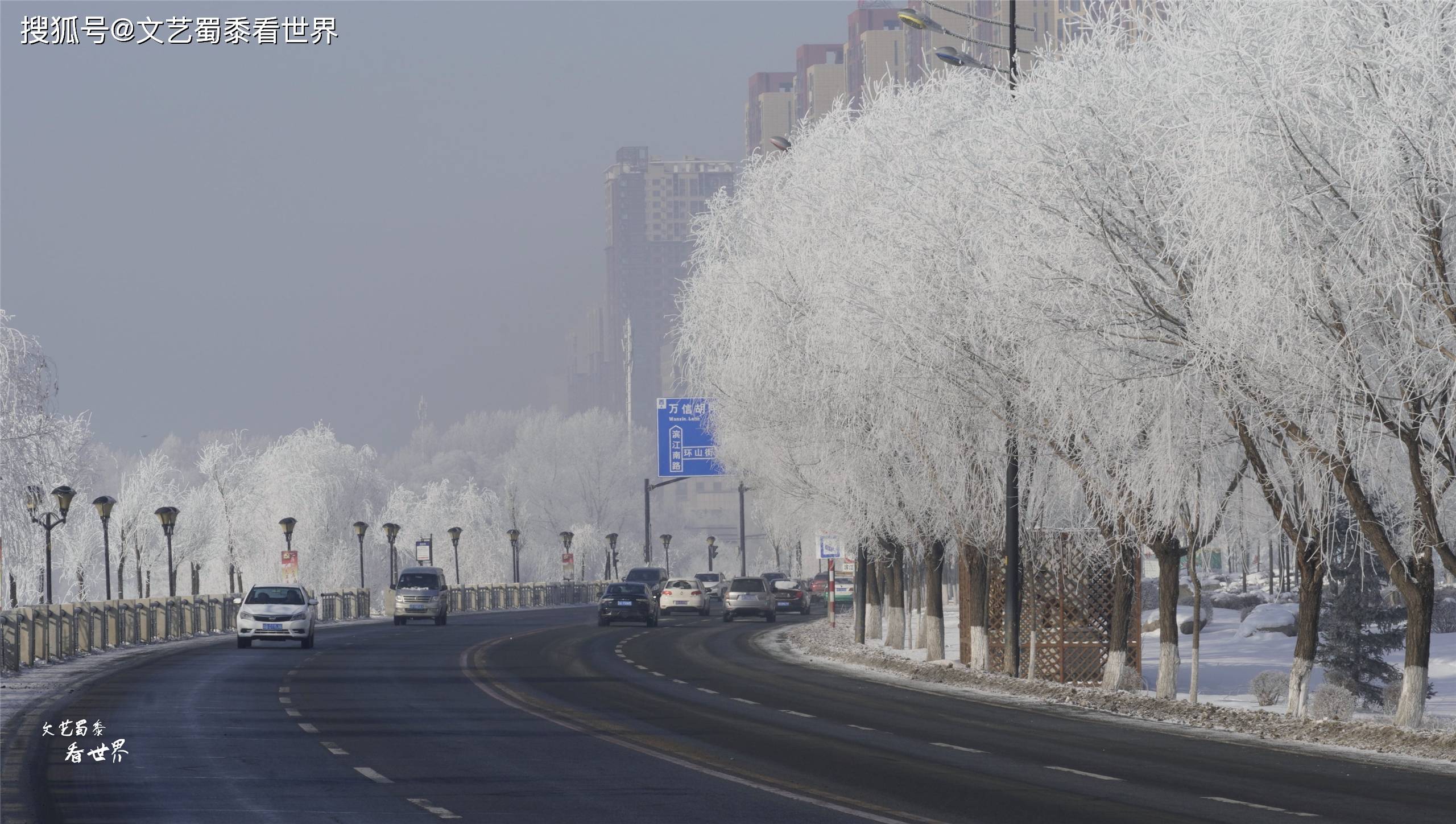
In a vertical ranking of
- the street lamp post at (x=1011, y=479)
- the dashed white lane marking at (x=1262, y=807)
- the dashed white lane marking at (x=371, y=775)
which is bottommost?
the dashed white lane marking at (x=1262, y=807)

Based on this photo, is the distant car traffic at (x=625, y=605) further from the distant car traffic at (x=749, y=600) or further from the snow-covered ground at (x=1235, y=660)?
the snow-covered ground at (x=1235, y=660)

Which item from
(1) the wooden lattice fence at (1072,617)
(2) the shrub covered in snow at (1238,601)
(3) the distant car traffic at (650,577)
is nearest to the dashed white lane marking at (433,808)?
(1) the wooden lattice fence at (1072,617)

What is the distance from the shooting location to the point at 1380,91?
59.1 feet

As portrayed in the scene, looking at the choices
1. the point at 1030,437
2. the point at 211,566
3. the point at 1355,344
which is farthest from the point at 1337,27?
the point at 211,566

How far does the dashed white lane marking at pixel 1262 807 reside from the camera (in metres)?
14.6

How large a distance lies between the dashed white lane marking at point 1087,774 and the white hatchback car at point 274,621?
3290 cm

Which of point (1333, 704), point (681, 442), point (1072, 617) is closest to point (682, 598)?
point (681, 442)

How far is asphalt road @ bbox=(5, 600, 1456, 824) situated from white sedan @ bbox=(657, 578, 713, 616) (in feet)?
144

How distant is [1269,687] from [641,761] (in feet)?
46.6

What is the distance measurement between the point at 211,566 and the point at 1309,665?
9722cm

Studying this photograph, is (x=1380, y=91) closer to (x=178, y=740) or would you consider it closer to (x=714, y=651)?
(x=178, y=740)

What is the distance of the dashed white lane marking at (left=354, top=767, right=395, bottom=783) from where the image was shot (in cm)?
1722

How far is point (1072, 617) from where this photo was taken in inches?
1330

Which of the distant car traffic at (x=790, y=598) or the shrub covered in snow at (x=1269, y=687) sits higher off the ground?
the shrub covered in snow at (x=1269, y=687)
